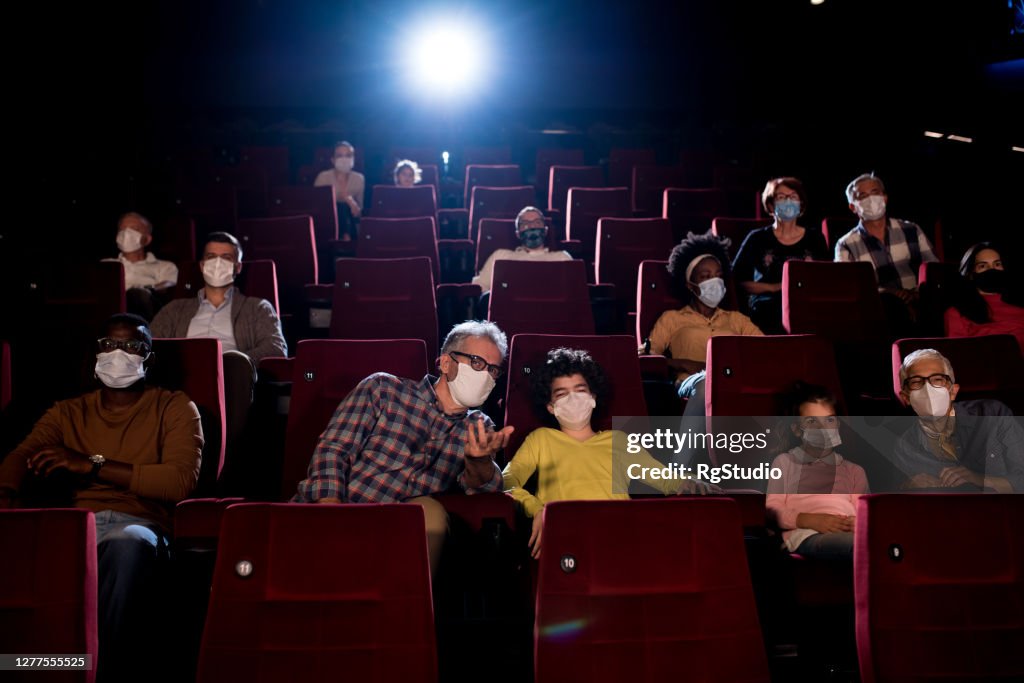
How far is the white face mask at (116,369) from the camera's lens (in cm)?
125

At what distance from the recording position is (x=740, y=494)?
41.7 inches

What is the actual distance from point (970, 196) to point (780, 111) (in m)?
1.72

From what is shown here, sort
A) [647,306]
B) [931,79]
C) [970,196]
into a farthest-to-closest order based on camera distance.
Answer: [931,79] → [970,196] → [647,306]

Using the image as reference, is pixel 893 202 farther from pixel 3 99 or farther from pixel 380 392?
pixel 3 99

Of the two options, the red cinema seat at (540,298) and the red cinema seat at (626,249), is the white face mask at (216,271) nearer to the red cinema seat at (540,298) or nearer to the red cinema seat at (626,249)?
the red cinema seat at (540,298)

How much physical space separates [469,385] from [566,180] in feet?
7.89

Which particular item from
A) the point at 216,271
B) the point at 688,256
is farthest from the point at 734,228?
the point at 216,271

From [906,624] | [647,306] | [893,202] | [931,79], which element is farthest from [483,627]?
[931,79]

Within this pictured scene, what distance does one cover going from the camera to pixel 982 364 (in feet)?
4.91

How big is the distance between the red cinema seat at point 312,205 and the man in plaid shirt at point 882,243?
66.4 inches

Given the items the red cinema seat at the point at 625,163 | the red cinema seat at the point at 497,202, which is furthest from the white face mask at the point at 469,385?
the red cinema seat at the point at 625,163

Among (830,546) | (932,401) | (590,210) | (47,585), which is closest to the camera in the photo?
(47,585)

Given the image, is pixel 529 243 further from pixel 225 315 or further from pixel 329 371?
pixel 329 371

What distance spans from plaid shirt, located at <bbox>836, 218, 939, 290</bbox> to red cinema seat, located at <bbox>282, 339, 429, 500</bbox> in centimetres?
127
